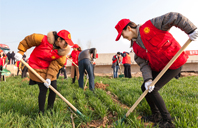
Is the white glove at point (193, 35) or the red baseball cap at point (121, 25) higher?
the red baseball cap at point (121, 25)

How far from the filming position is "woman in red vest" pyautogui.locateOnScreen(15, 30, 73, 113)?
244 cm

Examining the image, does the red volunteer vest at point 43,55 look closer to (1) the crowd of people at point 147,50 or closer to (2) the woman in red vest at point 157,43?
(1) the crowd of people at point 147,50

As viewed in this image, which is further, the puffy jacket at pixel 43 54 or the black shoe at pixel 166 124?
the puffy jacket at pixel 43 54

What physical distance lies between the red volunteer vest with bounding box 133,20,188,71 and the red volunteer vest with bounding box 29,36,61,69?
1680 mm

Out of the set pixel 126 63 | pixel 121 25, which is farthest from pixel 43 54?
pixel 126 63

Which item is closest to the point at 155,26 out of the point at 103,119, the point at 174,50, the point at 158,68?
the point at 174,50

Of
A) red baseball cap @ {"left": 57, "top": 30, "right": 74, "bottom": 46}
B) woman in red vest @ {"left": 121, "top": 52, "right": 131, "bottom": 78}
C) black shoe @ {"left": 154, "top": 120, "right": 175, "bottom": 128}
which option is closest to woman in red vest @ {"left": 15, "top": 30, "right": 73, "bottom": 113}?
red baseball cap @ {"left": 57, "top": 30, "right": 74, "bottom": 46}

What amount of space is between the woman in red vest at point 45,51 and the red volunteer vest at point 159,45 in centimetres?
134

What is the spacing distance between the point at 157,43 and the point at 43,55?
202 cm

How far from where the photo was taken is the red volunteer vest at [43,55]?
252 cm

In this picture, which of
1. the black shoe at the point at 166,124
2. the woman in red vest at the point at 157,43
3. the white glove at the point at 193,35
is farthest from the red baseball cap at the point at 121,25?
the black shoe at the point at 166,124

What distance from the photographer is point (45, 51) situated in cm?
251

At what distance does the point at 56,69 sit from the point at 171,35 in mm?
2176

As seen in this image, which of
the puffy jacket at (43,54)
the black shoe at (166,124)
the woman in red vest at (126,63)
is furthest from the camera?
the woman in red vest at (126,63)
